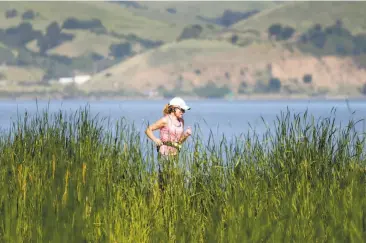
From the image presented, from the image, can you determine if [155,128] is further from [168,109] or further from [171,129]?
[168,109]

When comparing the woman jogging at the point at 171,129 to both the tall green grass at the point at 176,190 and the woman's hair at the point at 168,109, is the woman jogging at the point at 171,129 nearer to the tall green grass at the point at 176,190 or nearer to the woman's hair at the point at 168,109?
the woman's hair at the point at 168,109

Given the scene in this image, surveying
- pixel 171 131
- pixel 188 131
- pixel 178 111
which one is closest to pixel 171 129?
pixel 171 131

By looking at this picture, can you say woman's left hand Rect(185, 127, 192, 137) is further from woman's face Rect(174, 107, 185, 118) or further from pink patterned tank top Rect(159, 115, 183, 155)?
woman's face Rect(174, 107, 185, 118)

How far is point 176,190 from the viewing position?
9.41 m

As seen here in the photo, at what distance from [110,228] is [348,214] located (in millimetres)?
2172

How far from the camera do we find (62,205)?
866 cm

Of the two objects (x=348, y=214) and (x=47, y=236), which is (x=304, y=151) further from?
(x=47, y=236)

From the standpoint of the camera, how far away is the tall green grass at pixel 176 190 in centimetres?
841

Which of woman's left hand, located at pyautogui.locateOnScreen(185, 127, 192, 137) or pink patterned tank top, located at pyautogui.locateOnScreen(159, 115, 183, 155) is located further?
pink patterned tank top, located at pyautogui.locateOnScreen(159, 115, 183, 155)

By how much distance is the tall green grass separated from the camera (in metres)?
8.41

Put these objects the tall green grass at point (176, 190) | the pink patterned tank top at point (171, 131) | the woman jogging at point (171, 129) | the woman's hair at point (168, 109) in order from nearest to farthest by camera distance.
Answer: the tall green grass at point (176, 190) → the woman jogging at point (171, 129) → the pink patterned tank top at point (171, 131) → the woman's hair at point (168, 109)

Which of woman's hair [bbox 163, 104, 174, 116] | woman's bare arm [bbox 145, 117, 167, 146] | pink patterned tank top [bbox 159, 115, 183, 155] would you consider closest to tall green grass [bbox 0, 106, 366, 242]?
woman's bare arm [bbox 145, 117, 167, 146]

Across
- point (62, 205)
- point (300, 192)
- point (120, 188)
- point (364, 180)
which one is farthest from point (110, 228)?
point (364, 180)

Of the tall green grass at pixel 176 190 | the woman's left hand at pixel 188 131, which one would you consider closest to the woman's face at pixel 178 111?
the woman's left hand at pixel 188 131
